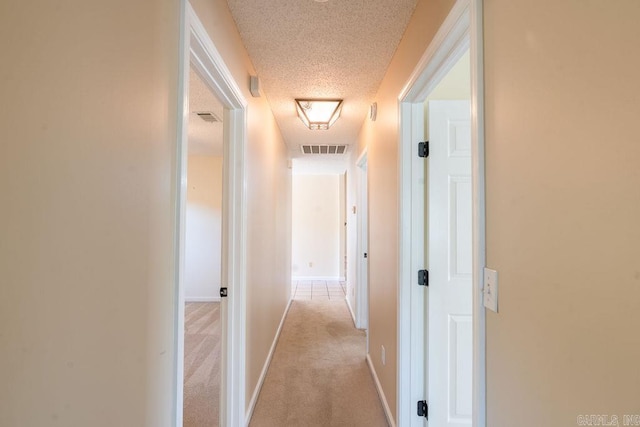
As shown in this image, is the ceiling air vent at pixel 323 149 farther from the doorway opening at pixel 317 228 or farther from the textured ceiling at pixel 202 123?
the doorway opening at pixel 317 228

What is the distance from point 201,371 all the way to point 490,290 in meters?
2.76

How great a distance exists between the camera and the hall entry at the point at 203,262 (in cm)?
242

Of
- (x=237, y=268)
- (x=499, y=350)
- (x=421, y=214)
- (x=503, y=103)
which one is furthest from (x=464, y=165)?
(x=237, y=268)

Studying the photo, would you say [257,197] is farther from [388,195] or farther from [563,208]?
[563,208]

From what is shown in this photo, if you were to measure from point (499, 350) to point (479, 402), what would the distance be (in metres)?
0.20

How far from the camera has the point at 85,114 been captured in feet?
1.98

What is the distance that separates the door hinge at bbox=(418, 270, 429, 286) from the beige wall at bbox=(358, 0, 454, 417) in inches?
6.9

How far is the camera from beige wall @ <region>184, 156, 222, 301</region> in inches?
205

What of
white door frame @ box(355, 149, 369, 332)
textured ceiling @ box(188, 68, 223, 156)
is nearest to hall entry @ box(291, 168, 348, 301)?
textured ceiling @ box(188, 68, 223, 156)

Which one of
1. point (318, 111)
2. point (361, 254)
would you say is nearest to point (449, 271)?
point (318, 111)

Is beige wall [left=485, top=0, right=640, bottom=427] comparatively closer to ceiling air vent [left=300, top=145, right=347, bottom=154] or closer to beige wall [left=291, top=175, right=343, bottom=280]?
ceiling air vent [left=300, top=145, right=347, bottom=154]

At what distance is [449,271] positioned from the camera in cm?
173

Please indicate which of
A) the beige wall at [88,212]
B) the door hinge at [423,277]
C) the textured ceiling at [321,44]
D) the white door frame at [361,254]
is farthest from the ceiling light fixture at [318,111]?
the beige wall at [88,212]

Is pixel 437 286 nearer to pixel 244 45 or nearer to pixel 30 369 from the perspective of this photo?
pixel 30 369
